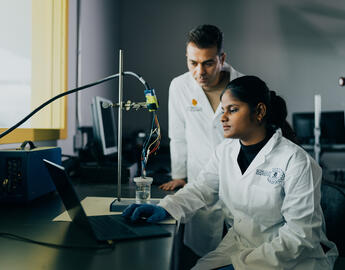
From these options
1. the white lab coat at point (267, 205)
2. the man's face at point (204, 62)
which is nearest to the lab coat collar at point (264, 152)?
the white lab coat at point (267, 205)

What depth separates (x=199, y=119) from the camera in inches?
72.7

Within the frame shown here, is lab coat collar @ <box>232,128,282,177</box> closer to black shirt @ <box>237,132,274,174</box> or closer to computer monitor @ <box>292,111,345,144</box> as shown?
black shirt @ <box>237,132,274,174</box>

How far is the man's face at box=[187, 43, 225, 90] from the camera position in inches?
63.9

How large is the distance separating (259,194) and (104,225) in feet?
1.91

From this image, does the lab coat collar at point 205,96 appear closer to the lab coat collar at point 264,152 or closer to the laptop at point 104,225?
the lab coat collar at point 264,152

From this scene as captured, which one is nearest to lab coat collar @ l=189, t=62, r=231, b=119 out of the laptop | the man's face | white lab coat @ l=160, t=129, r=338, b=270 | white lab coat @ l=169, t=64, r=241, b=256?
white lab coat @ l=169, t=64, r=241, b=256

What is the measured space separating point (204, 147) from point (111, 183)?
0.55m

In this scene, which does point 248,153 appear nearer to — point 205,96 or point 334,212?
point 334,212

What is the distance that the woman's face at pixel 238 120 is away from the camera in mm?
1244

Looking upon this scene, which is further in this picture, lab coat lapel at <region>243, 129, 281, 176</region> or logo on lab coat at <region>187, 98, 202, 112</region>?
logo on lab coat at <region>187, 98, 202, 112</region>

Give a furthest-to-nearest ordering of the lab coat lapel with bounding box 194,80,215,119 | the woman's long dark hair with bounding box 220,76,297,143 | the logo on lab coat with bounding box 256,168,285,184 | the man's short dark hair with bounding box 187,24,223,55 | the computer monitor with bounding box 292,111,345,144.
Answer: the computer monitor with bounding box 292,111,345,144 < the lab coat lapel with bounding box 194,80,215,119 < the man's short dark hair with bounding box 187,24,223,55 < the woman's long dark hair with bounding box 220,76,297,143 < the logo on lab coat with bounding box 256,168,285,184

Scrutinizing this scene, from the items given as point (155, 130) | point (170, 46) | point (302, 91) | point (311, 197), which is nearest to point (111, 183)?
point (155, 130)

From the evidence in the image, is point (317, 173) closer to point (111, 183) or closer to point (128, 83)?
point (111, 183)

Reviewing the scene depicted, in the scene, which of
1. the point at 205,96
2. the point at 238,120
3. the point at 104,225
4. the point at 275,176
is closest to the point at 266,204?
the point at 275,176
